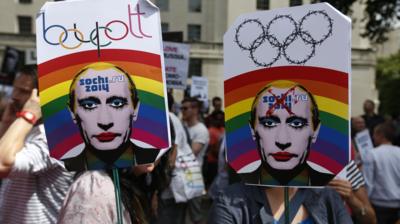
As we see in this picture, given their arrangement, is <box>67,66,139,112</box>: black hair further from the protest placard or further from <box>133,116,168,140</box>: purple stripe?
the protest placard

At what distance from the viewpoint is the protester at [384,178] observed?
640 cm

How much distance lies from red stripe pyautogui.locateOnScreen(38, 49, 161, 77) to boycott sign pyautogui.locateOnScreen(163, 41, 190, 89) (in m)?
5.29

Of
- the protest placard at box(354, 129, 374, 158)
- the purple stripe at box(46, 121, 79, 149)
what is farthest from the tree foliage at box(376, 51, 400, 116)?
the purple stripe at box(46, 121, 79, 149)

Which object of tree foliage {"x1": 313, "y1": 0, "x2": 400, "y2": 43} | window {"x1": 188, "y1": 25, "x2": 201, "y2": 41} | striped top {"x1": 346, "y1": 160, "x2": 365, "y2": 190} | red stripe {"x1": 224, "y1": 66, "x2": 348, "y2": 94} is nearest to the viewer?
red stripe {"x1": 224, "y1": 66, "x2": 348, "y2": 94}

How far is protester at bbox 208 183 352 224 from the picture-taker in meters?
2.58

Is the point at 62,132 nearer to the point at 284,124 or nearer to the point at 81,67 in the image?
the point at 81,67

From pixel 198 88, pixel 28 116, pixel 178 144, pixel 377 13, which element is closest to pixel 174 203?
pixel 178 144

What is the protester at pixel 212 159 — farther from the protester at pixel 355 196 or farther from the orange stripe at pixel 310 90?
the orange stripe at pixel 310 90

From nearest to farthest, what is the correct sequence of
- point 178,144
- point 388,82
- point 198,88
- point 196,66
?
point 178,144, point 198,88, point 196,66, point 388,82

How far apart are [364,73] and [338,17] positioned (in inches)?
1672

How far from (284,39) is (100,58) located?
76 cm

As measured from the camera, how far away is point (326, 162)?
2520mm

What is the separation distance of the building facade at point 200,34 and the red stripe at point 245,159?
32.6 m

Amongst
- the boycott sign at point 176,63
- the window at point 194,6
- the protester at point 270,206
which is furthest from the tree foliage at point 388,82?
the protester at point 270,206
